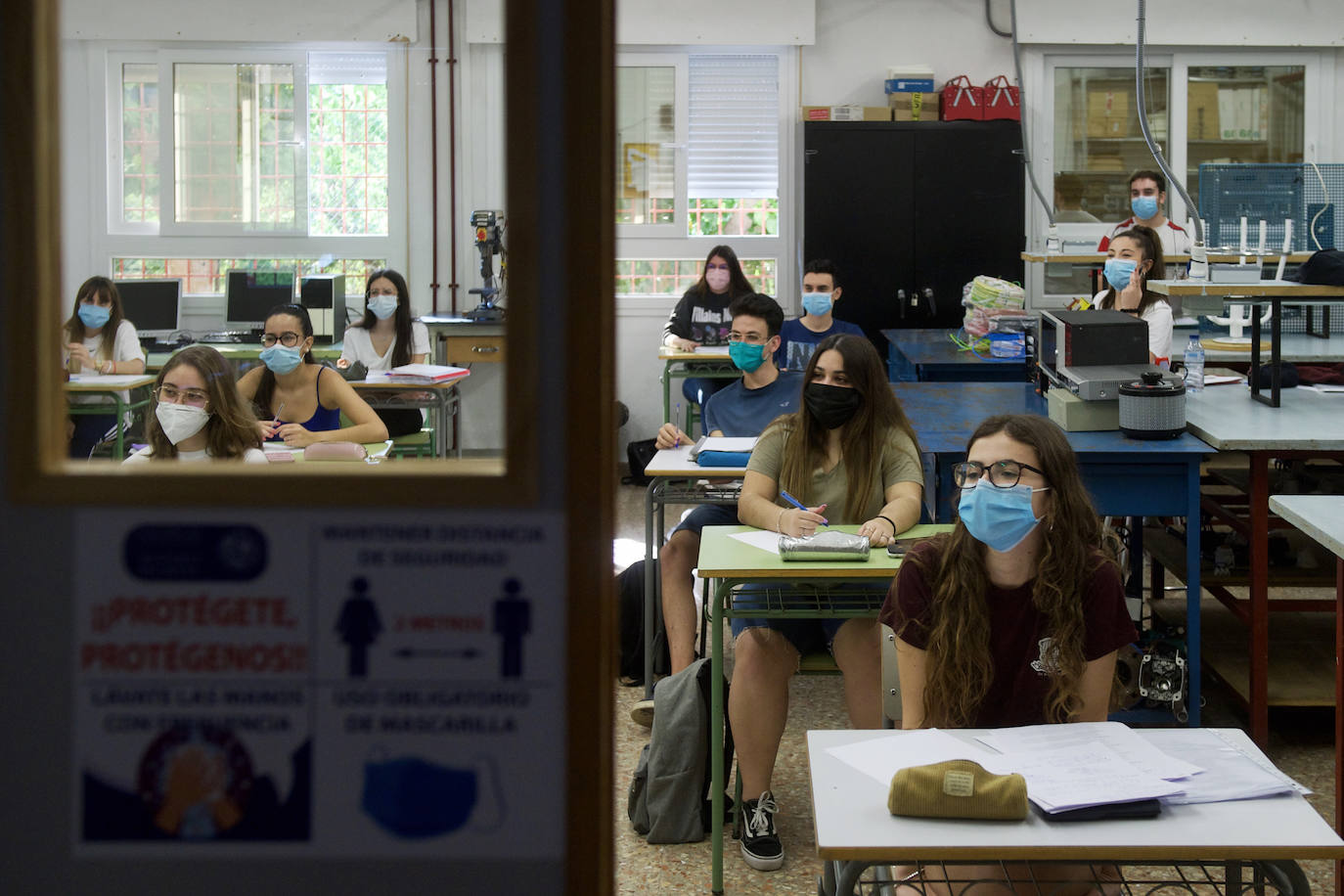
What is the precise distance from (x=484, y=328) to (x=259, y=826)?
6.12m

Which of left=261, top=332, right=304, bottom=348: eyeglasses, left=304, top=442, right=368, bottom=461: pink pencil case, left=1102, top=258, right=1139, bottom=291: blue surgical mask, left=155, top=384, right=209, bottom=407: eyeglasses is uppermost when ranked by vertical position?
left=1102, top=258, right=1139, bottom=291: blue surgical mask

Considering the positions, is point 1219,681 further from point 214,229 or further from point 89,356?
point 214,229

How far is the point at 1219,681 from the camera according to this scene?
12.2 ft

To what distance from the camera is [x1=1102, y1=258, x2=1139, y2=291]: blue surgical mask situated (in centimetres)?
482

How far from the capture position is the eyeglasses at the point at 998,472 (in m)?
2.27

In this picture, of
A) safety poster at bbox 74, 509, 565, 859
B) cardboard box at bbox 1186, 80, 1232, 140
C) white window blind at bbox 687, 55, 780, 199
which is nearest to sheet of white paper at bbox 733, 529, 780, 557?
safety poster at bbox 74, 509, 565, 859

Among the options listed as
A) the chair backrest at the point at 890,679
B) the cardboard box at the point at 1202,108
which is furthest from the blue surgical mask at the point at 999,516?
the cardboard box at the point at 1202,108

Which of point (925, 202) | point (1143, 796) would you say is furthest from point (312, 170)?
point (1143, 796)

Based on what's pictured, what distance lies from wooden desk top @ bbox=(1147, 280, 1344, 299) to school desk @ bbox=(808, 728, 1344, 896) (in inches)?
90.4

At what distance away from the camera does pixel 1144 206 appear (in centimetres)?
→ 638

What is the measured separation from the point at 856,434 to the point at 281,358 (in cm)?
206

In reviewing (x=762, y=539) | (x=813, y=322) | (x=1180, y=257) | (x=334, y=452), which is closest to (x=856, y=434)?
(x=762, y=539)

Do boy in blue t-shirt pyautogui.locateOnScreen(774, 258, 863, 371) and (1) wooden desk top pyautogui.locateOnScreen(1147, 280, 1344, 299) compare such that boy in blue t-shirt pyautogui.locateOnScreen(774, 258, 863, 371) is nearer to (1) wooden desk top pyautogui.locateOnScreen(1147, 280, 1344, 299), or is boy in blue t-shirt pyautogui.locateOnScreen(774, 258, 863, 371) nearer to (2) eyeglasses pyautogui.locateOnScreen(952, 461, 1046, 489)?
(1) wooden desk top pyautogui.locateOnScreen(1147, 280, 1344, 299)

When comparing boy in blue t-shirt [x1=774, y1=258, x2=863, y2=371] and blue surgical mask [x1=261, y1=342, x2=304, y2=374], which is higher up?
boy in blue t-shirt [x1=774, y1=258, x2=863, y2=371]
